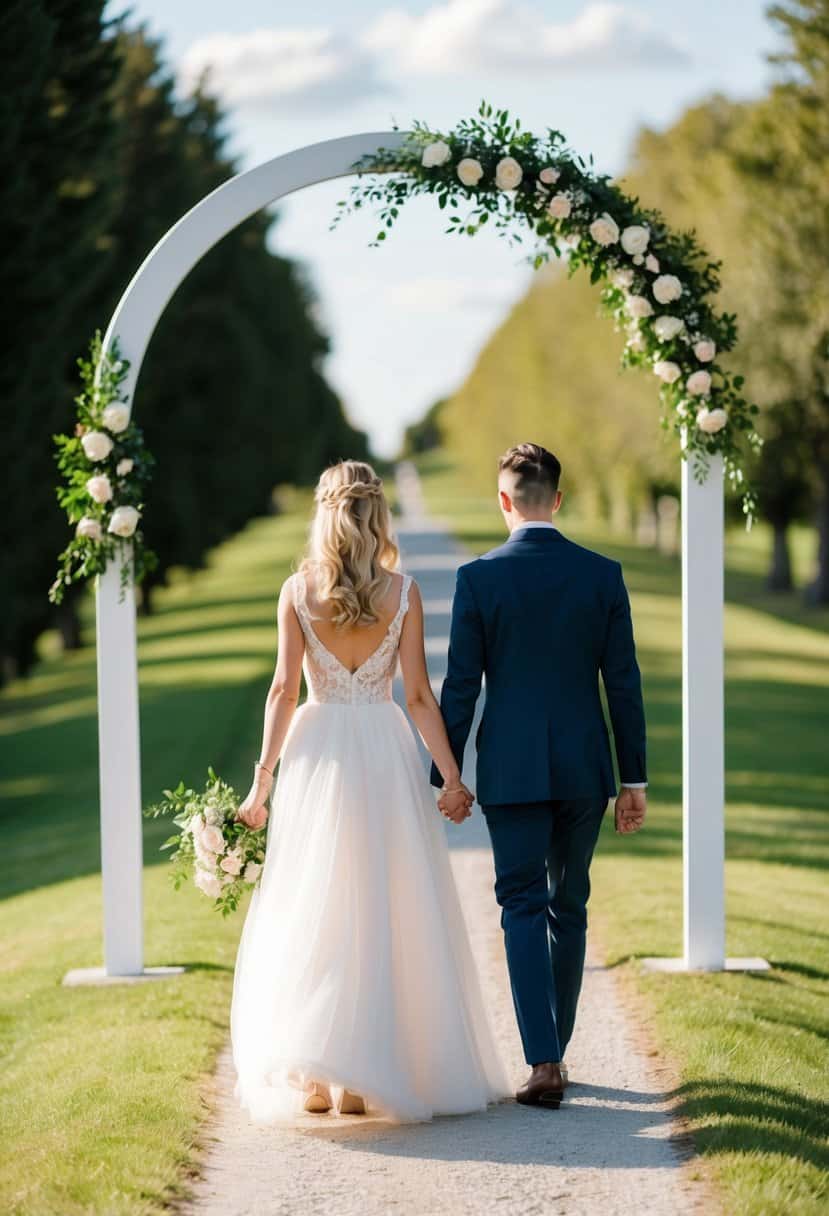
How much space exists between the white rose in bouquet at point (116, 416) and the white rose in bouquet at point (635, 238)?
237 cm

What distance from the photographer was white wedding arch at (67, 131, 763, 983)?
719cm

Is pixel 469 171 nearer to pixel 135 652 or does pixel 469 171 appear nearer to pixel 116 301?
pixel 135 652

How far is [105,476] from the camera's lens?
723cm

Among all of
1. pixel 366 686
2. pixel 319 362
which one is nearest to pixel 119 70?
pixel 366 686

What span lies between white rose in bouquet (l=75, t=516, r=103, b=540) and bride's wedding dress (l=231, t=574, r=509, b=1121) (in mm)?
2006

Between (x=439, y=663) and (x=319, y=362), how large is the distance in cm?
4555

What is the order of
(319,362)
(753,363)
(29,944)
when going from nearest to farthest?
(29,944) < (753,363) < (319,362)

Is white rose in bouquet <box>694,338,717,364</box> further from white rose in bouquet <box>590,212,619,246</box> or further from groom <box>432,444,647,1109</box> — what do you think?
groom <box>432,444,647,1109</box>

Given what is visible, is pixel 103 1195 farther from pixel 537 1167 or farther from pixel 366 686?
pixel 366 686

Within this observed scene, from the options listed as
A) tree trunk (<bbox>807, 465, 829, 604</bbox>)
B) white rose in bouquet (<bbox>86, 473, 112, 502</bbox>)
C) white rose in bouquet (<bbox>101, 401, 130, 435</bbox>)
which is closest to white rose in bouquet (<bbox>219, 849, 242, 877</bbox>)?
white rose in bouquet (<bbox>86, 473, 112, 502</bbox>)

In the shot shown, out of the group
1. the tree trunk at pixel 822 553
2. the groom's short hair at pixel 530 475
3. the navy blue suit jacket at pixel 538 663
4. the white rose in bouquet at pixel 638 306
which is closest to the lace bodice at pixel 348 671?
the navy blue suit jacket at pixel 538 663

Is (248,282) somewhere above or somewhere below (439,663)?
above

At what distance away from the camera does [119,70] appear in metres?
16.0

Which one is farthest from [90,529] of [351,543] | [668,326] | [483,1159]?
[483,1159]
